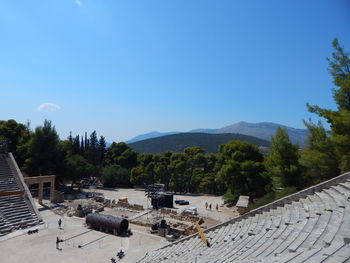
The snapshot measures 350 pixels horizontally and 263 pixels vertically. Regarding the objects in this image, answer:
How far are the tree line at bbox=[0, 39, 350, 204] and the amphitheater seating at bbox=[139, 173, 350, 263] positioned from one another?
4.90 meters

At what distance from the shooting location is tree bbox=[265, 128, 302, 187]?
21922 millimetres

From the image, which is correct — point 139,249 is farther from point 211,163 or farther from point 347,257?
point 211,163

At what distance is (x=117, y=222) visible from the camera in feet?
66.7

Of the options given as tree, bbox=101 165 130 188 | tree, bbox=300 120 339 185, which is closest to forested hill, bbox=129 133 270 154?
tree, bbox=101 165 130 188

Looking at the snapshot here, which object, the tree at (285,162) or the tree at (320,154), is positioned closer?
the tree at (320,154)

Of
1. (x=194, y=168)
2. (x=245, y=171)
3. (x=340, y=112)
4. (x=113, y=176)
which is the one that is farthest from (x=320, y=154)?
(x=113, y=176)

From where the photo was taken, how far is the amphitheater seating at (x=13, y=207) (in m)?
20.4

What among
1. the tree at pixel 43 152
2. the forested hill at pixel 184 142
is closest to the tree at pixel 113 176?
the tree at pixel 43 152

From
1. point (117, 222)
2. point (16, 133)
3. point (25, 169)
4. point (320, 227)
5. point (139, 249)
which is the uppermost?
point (16, 133)

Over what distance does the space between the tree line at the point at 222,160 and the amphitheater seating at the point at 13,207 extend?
33.5ft

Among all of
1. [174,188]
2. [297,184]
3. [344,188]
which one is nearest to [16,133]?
[174,188]

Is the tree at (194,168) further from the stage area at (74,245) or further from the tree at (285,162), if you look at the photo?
the stage area at (74,245)

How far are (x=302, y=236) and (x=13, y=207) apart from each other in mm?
24464

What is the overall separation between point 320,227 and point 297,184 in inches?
611
